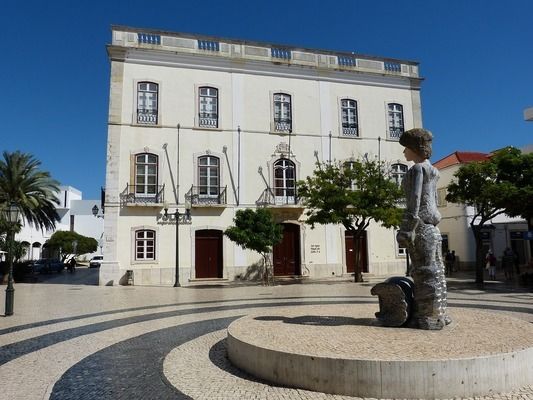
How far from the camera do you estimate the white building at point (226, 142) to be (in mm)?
20766

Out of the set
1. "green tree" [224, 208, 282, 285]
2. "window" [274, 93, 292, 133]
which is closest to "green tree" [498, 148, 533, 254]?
"green tree" [224, 208, 282, 285]

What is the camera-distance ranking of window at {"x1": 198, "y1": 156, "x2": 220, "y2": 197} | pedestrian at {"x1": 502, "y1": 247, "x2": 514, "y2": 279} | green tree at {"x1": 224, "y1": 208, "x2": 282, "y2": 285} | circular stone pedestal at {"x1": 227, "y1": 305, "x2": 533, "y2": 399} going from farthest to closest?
window at {"x1": 198, "y1": 156, "x2": 220, "y2": 197} → pedestrian at {"x1": 502, "y1": 247, "x2": 514, "y2": 279} → green tree at {"x1": 224, "y1": 208, "x2": 282, "y2": 285} → circular stone pedestal at {"x1": 227, "y1": 305, "x2": 533, "y2": 399}

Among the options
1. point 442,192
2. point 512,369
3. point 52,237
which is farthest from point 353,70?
point 52,237

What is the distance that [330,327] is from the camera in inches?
247

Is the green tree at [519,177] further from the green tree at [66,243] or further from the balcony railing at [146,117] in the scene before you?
the green tree at [66,243]

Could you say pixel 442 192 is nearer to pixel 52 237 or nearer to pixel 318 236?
pixel 318 236

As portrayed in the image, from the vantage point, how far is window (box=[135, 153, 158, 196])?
20969 mm

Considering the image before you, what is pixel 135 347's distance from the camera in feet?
22.6

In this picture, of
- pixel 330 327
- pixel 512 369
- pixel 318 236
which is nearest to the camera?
pixel 512 369

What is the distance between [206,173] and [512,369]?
61.0 feet

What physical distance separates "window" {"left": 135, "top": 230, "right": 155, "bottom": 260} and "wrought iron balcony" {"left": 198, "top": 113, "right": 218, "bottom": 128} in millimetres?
5914

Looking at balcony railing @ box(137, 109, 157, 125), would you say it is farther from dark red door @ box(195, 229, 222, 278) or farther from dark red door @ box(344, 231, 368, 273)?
dark red door @ box(344, 231, 368, 273)

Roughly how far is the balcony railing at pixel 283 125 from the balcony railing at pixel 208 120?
3.14 metres

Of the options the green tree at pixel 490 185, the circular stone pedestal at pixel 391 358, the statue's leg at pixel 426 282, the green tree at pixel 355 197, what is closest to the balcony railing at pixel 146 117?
the green tree at pixel 355 197
